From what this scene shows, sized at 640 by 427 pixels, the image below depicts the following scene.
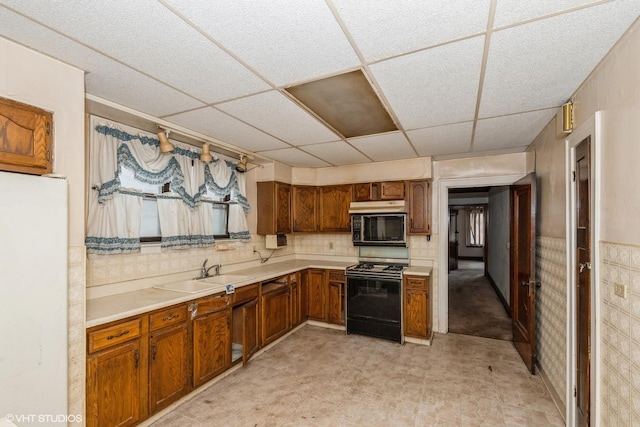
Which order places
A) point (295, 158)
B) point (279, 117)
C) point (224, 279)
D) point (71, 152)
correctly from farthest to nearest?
point (295, 158)
point (224, 279)
point (279, 117)
point (71, 152)

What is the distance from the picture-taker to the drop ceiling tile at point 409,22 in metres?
1.25

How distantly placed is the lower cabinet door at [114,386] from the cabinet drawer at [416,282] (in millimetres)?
2903

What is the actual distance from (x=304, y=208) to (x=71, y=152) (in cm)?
310

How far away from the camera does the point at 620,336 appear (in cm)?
152

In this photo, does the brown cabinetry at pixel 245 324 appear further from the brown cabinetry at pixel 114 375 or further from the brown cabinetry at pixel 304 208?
the brown cabinetry at pixel 304 208

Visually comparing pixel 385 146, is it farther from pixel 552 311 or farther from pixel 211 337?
pixel 211 337

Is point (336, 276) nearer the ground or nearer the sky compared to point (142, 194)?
nearer the ground

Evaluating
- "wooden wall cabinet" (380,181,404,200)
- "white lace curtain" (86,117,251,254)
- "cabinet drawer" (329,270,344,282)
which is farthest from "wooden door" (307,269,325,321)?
"wooden wall cabinet" (380,181,404,200)

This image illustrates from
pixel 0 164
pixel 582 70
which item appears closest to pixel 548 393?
pixel 582 70

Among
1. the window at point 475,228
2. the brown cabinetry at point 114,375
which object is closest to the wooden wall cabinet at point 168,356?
the brown cabinetry at point 114,375

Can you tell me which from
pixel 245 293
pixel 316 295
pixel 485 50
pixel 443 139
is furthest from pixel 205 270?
pixel 485 50

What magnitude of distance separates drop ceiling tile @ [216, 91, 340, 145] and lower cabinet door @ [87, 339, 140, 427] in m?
1.87

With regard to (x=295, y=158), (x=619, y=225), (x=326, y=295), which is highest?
(x=295, y=158)

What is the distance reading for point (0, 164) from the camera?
1.43 meters
